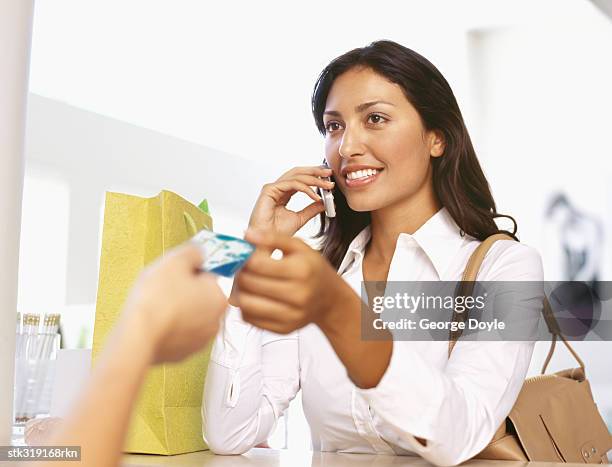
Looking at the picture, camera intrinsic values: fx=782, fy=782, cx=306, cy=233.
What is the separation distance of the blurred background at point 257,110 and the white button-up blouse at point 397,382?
2122 millimetres

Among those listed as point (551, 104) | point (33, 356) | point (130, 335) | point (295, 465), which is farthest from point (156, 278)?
point (551, 104)

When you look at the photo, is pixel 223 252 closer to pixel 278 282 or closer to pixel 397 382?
pixel 278 282

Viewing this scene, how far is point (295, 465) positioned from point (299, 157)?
13.6ft

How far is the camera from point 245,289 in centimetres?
70

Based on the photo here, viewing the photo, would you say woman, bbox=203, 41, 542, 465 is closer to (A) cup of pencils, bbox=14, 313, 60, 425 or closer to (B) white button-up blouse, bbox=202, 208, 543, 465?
(B) white button-up blouse, bbox=202, 208, 543, 465

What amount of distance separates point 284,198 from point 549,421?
67 centimetres

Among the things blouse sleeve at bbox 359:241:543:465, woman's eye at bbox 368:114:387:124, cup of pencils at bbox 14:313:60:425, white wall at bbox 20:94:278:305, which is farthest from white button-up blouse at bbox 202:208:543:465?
white wall at bbox 20:94:278:305

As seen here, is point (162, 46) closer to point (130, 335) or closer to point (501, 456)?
point (501, 456)

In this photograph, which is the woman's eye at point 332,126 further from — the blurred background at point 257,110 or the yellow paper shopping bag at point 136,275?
the blurred background at point 257,110

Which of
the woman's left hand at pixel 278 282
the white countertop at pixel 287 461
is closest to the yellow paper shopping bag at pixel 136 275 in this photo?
the white countertop at pixel 287 461

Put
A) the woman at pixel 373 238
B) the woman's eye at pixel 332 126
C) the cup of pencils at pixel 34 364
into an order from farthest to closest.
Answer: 1. the woman's eye at pixel 332 126
2. the cup of pencils at pixel 34 364
3. the woman at pixel 373 238

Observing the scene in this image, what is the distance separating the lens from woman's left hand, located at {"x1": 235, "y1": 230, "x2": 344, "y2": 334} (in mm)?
686

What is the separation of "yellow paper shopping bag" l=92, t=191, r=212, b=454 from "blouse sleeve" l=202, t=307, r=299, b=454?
8 centimetres

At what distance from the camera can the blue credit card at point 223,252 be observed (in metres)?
0.66
